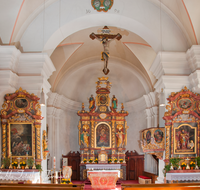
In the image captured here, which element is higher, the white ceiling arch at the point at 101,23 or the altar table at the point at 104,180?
the white ceiling arch at the point at 101,23

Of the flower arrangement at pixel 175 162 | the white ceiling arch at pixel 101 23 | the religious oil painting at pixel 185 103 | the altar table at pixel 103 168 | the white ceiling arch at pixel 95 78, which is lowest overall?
the altar table at pixel 103 168

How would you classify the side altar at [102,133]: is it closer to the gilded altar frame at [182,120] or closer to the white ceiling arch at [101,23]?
the white ceiling arch at [101,23]

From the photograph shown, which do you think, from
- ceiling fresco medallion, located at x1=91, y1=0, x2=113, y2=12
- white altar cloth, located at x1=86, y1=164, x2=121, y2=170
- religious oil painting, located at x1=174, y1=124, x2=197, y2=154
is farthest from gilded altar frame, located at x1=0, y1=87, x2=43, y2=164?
white altar cloth, located at x1=86, y1=164, x2=121, y2=170

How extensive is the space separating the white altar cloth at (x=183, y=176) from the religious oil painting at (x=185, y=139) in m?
0.79

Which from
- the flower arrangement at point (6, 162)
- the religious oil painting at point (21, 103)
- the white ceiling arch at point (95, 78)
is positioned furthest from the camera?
the white ceiling arch at point (95, 78)

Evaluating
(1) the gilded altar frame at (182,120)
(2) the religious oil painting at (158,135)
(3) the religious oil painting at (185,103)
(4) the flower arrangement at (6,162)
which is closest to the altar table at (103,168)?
(2) the religious oil painting at (158,135)

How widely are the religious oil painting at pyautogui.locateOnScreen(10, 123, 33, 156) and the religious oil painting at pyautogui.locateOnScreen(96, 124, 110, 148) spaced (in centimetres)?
593

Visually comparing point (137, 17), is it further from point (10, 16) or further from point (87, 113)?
point (87, 113)

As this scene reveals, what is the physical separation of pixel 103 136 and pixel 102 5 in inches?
296

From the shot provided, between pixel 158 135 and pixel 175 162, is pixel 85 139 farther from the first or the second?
pixel 175 162

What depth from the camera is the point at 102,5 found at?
970 centimetres

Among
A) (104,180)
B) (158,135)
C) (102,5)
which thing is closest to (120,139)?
(104,180)

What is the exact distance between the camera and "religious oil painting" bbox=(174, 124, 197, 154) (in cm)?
927

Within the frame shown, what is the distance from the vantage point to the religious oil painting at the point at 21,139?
30.3 ft
